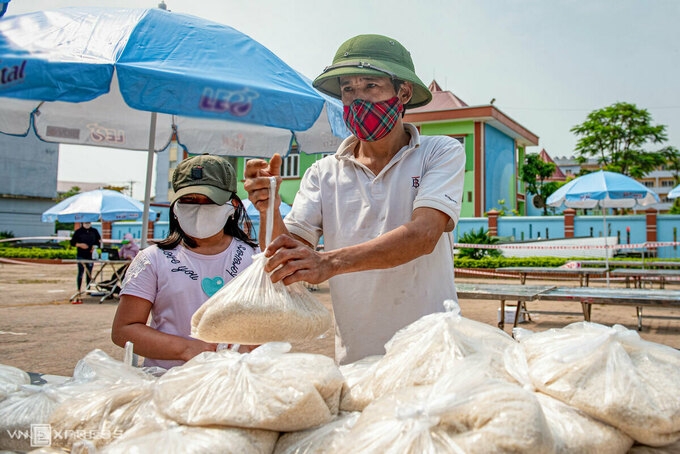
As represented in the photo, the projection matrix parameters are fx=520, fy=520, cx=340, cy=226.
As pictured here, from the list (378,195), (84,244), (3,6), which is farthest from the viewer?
(84,244)

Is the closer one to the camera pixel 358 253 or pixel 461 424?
pixel 461 424

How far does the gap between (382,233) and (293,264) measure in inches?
21.8

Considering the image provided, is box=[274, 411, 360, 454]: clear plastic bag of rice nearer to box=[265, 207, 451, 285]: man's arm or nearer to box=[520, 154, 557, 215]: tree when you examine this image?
box=[265, 207, 451, 285]: man's arm

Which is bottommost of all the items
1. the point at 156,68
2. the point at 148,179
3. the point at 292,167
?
the point at 148,179

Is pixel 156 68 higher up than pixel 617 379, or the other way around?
pixel 156 68

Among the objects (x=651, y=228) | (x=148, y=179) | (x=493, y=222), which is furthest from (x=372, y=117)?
(x=493, y=222)

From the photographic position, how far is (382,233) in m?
1.88

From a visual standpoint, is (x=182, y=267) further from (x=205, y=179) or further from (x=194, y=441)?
(x=194, y=441)

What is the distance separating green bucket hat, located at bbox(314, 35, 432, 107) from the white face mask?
0.69 meters

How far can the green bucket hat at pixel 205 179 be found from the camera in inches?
81.6

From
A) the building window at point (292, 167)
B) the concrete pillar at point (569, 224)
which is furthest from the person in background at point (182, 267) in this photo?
the building window at point (292, 167)

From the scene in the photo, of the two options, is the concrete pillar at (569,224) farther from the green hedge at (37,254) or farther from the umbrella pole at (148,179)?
the green hedge at (37,254)

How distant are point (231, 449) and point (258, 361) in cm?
18

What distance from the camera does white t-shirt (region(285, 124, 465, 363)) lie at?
6.13ft
